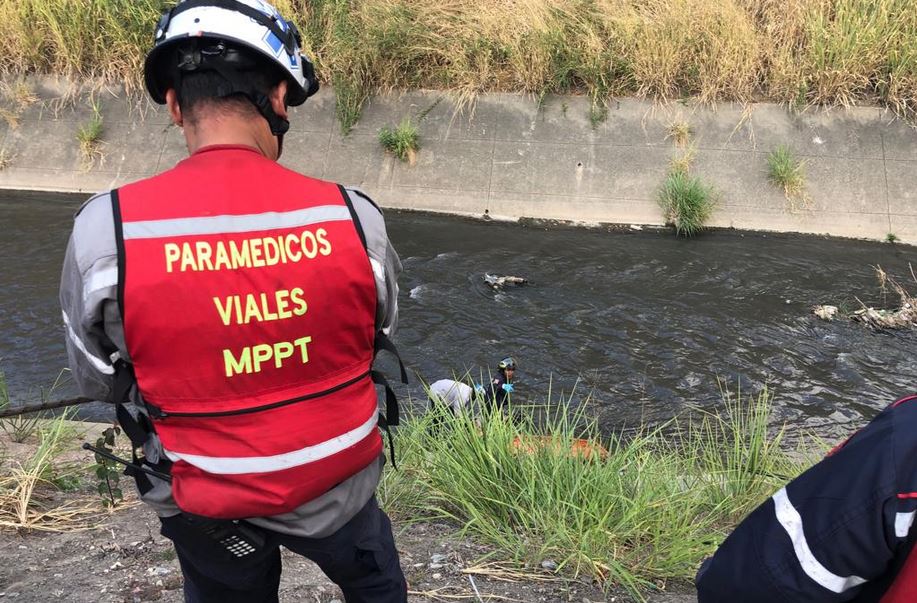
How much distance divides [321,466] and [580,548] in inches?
65.2

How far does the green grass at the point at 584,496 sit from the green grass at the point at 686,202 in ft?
21.9

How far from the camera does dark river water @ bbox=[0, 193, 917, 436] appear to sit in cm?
673

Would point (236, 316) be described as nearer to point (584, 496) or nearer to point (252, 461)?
point (252, 461)

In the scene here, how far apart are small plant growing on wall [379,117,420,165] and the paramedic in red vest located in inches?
377

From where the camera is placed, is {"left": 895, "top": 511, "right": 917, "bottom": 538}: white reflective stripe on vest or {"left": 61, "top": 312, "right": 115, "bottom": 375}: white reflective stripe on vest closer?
{"left": 895, "top": 511, "right": 917, "bottom": 538}: white reflective stripe on vest

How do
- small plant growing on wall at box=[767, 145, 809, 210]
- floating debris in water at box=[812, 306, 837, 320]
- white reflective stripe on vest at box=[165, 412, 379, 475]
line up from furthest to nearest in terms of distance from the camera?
small plant growing on wall at box=[767, 145, 809, 210] → floating debris in water at box=[812, 306, 837, 320] → white reflective stripe on vest at box=[165, 412, 379, 475]

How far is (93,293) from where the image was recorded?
4.71 feet

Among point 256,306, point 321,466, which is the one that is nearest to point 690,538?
point 321,466

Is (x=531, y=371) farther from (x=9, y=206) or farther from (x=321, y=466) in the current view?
(x=9, y=206)

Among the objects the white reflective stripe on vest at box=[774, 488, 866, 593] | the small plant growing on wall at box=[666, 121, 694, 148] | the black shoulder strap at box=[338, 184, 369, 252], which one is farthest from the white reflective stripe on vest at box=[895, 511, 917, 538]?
the small plant growing on wall at box=[666, 121, 694, 148]

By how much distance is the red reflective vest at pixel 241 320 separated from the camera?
147cm

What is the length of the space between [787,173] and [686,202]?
1635 mm

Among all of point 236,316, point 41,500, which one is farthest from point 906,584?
point 41,500

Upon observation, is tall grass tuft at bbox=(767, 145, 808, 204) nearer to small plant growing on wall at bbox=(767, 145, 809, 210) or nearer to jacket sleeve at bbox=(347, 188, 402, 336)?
small plant growing on wall at bbox=(767, 145, 809, 210)
